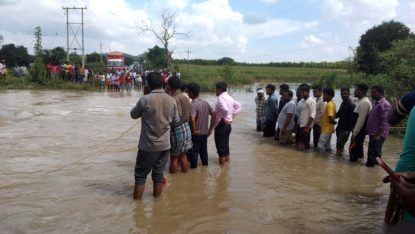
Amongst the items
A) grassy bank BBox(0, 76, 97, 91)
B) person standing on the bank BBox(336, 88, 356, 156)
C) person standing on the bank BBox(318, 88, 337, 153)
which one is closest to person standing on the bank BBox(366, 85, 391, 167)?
person standing on the bank BBox(336, 88, 356, 156)

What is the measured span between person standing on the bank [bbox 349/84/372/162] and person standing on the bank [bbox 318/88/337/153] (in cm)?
58

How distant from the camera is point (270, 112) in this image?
37.8 ft

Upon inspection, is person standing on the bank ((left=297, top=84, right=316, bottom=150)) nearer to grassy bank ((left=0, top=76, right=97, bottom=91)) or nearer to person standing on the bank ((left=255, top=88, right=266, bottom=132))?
person standing on the bank ((left=255, top=88, right=266, bottom=132))

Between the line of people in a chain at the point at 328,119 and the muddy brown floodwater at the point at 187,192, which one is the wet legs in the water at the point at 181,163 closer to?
the muddy brown floodwater at the point at 187,192

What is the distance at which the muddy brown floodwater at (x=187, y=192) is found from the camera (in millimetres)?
5094

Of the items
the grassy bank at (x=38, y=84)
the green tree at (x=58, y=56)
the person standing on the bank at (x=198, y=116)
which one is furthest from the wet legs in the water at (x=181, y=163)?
the green tree at (x=58, y=56)

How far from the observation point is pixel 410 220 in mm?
2912

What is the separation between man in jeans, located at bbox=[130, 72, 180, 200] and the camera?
18.3 ft

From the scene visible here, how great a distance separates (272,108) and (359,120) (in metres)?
3.29

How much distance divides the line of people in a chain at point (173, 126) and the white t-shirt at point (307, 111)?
2.19 metres

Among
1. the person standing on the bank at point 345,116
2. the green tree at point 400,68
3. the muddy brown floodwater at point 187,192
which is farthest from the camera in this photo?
the green tree at point 400,68

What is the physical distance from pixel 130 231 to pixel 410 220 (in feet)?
10.0

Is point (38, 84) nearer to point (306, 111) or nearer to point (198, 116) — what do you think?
point (306, 111)

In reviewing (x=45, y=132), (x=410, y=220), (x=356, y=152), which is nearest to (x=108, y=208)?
(x=410, y=220)
